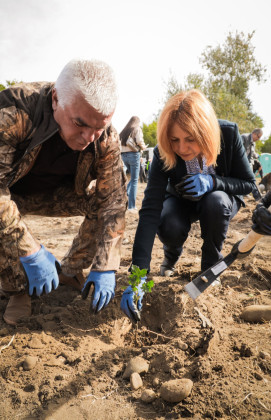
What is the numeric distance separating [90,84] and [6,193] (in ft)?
2.67

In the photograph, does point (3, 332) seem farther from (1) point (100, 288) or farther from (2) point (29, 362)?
(1) point (100, 288)

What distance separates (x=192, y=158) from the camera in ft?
7.51

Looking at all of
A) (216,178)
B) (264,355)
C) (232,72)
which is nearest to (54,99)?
(216,178)

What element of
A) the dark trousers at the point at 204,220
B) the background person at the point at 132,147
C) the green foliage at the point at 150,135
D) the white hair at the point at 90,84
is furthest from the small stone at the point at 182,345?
the green foliage at the point at 150,135

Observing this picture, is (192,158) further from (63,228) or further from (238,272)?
(63,228)

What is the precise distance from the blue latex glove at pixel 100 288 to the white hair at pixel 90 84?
977 millimetres

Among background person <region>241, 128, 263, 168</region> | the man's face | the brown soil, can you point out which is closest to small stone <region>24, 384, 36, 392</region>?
the brown soil

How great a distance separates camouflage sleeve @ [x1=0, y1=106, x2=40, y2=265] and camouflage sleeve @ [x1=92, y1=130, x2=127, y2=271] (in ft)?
1.51

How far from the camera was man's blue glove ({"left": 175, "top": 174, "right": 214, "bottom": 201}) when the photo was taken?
233 centimetres

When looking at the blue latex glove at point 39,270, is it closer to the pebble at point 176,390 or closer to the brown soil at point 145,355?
the brown soil at point 145,355

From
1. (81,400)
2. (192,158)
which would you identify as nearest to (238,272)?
(192,158)

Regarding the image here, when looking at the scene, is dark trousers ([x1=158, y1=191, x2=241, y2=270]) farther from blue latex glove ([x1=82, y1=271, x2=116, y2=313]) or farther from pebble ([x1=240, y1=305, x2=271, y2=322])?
blue latex glove ([x1=82, y1=271, x2=116, y2=313])

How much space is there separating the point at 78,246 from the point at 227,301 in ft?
3.94

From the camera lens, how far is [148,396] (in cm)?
150
